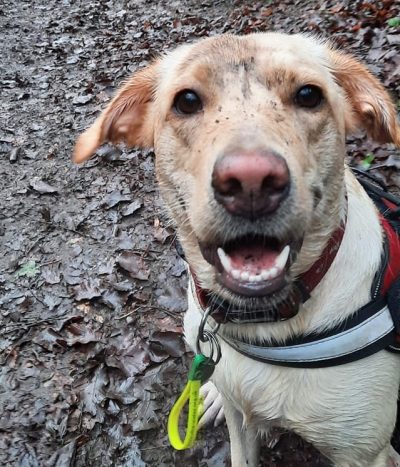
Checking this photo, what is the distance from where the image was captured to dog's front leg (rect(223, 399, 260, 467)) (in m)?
2.54

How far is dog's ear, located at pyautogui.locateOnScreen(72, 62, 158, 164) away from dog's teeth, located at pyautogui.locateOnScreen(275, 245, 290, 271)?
1.08 m

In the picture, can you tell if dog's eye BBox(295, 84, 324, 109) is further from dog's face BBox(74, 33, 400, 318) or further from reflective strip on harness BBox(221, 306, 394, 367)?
reflective strip on harness BBox(221, 306, 394, 367)

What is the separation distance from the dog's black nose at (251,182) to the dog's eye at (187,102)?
0.54m

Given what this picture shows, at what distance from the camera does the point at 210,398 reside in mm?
3188

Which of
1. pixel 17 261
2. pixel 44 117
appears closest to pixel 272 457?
pixel 17 261

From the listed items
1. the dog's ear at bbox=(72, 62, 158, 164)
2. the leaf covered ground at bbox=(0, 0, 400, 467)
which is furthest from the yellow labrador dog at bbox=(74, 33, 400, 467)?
the leaf covered ground at bbox=(0, 0, 400, 467)

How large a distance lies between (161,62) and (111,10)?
30.7ft

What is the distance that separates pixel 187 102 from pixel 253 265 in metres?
0.75

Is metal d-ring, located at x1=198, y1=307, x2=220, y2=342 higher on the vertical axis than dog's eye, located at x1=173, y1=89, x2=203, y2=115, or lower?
lower

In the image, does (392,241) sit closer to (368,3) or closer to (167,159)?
(167,159)

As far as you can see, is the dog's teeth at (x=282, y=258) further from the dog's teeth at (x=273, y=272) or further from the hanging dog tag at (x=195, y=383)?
the hanging dog tag at (x=195, y=383)

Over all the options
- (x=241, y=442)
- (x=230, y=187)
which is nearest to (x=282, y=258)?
(x=230, y=187)

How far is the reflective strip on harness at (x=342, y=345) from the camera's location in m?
1.89

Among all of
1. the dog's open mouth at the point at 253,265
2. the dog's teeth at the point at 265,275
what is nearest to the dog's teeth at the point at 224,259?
the dog's open mouth at the point at 253,265
